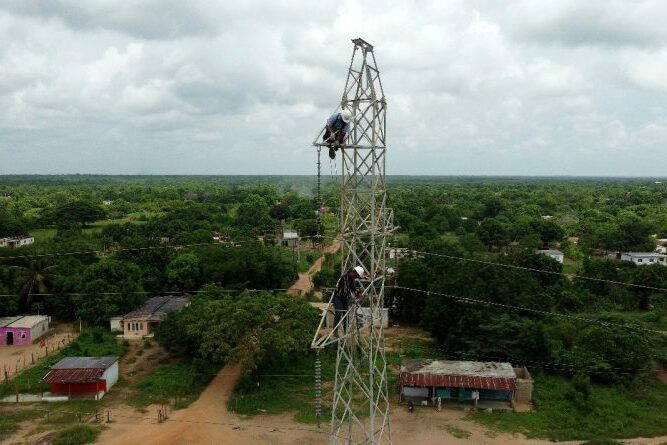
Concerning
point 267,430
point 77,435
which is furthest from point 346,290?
point 77,435

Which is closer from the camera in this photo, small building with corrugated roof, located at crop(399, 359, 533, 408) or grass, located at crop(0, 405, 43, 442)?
grass, located at crop(0, 405, 43, 442)

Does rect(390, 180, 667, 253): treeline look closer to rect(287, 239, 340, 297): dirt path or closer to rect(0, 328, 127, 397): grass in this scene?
rect(287, 239, 340, 297): dirt path

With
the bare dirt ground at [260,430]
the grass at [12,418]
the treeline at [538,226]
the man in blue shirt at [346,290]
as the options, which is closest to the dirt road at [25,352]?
the grass at [12,418]

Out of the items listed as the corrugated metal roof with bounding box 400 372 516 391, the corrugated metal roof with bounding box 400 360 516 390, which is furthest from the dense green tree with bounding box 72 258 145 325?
the corrugated metal roof with bounding box 400 372 516 391

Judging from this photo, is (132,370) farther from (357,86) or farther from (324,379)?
(357,86)

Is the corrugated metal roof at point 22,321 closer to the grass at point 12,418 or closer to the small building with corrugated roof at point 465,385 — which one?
the grass at point 12,418

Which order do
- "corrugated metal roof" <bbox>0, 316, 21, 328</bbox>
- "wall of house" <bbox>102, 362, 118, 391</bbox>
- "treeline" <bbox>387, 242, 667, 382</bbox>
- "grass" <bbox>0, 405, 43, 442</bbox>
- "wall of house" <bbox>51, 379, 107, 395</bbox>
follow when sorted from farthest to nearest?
"corrugated metal roof" <bbox>0, 316, 21, 328</bbox> < "treeline" <bbox>387, 242, 667, 382</bbox> < "wall of house" <bbox>102, 362, 118, 391</bbox> < "wall of house" <bbox>51, 379, 107, 395</bbox> < "grass" <bbox>0, 405, 43, 442</bbox>

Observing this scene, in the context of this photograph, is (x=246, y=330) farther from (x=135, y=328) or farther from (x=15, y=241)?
(x=15, y=241)
